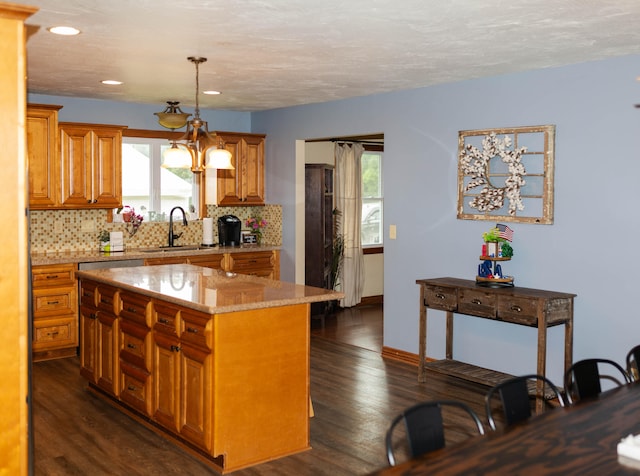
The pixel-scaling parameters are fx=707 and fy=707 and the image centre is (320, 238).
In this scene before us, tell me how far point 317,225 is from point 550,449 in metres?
6.03

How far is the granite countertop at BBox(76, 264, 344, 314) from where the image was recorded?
3.89 metres

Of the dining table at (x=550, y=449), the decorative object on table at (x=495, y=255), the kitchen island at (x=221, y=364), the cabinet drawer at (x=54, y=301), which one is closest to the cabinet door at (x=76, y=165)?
the cabinet drawer at (x=54, y=301)

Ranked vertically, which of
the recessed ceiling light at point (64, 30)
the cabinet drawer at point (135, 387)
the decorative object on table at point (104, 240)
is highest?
the recessed ceiling light at point (64, 30)

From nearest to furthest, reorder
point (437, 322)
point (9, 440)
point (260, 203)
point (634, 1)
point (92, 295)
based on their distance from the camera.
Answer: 1. point (9, 440)
2. point (634, 1)
3. point (92, 295)
4. point (437, 322)
5. point (260, 203)

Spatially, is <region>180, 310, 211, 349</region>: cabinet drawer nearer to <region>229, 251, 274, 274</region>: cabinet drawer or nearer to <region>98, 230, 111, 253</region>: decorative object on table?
<region>98, 230, 111, 253</region>: decorative object on table

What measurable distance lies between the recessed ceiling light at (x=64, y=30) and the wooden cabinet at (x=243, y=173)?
11.9ft

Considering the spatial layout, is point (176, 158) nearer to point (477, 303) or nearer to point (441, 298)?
point (441, 298)

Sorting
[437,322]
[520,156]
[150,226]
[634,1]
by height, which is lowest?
[437,322]

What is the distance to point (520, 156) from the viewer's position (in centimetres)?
541

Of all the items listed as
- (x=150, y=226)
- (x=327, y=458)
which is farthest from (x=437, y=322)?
(x=150, y=226)

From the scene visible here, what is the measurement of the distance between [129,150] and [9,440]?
544cm

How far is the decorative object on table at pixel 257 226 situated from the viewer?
326 inches

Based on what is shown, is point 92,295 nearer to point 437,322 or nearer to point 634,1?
point 437,322

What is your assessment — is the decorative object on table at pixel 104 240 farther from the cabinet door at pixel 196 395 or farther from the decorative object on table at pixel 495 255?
the decorative object on table at pixel 495 255
